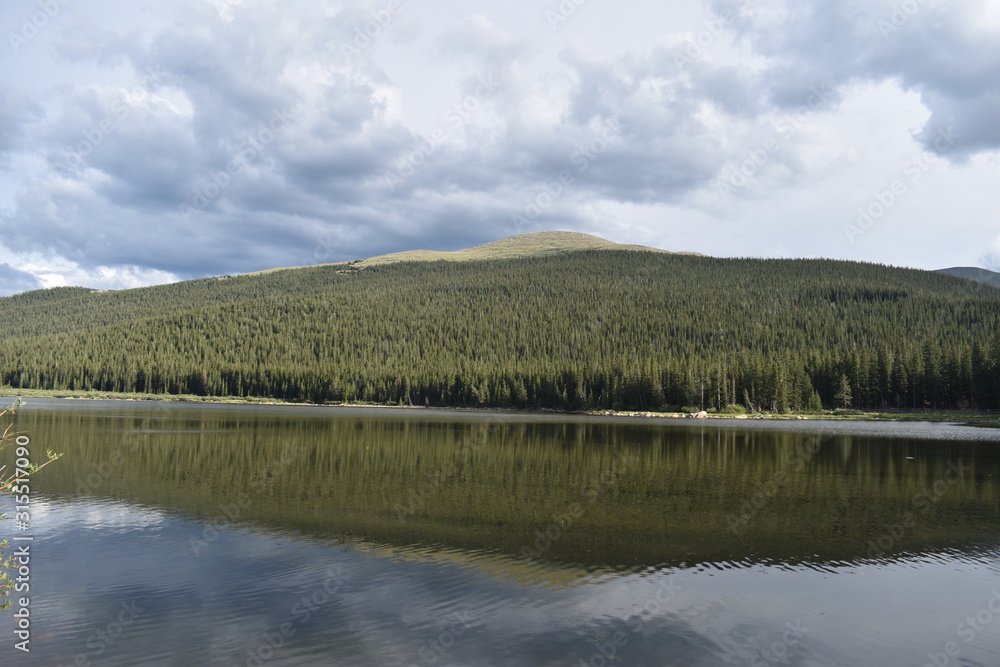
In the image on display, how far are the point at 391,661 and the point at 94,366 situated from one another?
634 ft

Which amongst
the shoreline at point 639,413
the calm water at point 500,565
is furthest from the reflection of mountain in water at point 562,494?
the shoreline at point 639,413

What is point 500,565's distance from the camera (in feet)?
59.0

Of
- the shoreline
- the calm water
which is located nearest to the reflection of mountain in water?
the calm water

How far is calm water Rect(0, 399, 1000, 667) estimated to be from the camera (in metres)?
12.9

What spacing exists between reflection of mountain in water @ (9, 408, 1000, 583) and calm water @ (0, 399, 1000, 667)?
180 mm

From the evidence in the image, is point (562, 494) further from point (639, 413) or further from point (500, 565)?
point (639, 413)

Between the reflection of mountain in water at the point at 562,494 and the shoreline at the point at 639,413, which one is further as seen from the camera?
the shoreline at the point at 639,413

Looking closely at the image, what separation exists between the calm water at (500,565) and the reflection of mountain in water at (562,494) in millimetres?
180

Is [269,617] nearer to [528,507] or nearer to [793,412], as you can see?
[528,507]

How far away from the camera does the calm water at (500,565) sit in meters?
12.9

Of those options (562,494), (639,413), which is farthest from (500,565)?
(639,413)

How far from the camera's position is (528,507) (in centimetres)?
2602

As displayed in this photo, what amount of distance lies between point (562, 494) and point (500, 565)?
38.8 ft

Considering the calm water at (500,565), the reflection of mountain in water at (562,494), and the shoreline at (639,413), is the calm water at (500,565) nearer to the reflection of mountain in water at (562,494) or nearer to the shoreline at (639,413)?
the reflection of mountain in water at (562,494)
